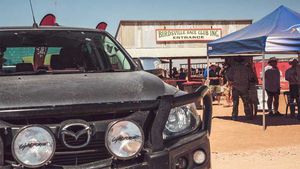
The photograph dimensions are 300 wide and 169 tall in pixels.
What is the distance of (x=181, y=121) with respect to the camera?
315cm

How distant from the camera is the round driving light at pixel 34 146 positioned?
2.56m

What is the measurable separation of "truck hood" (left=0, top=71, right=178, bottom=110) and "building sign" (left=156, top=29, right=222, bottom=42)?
2969 centimetres

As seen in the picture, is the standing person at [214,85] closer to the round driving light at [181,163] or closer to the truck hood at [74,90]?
the truck hood at [74,90]

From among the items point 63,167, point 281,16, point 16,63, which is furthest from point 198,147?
point 281,16

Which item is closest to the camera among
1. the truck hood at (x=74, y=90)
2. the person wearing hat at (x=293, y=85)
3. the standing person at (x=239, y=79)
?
the truck hood at (x=74, y=90)

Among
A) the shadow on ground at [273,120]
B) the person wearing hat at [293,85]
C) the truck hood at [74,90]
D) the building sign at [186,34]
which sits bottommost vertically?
the shadow on ground at [273,120]

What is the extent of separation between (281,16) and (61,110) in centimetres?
959

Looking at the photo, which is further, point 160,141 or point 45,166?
point 160,141

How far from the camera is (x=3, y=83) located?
3.23 metres

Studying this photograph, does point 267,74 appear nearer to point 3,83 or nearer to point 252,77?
point 252,77

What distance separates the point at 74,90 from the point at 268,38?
25.2ft

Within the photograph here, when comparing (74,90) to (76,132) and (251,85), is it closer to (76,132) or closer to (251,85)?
(76,132)

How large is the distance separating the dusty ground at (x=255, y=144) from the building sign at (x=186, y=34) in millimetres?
20898

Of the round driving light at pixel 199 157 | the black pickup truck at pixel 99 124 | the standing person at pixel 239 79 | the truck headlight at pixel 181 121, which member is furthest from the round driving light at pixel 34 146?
the standing person at pixel 239 79
